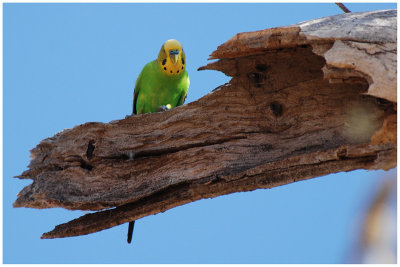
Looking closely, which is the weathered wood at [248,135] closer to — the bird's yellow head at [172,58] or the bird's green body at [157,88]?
the bird's yellow head at [172,58]

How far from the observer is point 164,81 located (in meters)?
6.00

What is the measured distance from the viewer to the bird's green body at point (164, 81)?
571 centimetres

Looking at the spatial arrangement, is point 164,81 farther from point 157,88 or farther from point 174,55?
point 174,55

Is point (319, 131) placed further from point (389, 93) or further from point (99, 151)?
point (99, 151)

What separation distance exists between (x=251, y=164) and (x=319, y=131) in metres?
0.59

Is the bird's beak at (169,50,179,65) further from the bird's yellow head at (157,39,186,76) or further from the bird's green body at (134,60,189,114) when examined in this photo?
the bird's green body at (134,60,189,114)

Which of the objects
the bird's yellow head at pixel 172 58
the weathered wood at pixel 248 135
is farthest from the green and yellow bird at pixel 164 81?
the weathered wood at pixel 248 135

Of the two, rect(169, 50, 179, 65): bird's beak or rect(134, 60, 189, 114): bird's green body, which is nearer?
rect(169, 50, 179, 65): bird's beak

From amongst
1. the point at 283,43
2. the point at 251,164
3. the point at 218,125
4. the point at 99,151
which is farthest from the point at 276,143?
the point at 99,151

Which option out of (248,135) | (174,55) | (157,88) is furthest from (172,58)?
(248,135)

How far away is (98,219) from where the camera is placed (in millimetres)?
4148

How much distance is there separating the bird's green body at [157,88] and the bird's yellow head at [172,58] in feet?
0.28

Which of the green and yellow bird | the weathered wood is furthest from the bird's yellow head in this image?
the weathered wood

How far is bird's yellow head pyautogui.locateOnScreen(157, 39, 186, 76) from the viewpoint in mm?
5598
